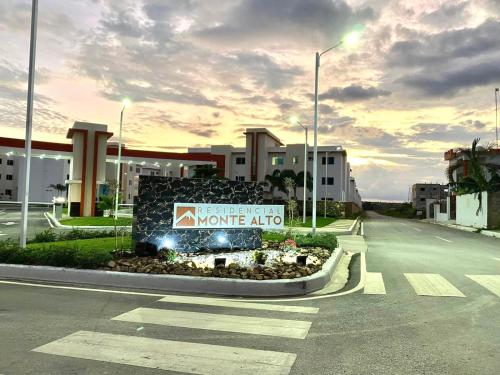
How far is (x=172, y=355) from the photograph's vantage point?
5.18 m

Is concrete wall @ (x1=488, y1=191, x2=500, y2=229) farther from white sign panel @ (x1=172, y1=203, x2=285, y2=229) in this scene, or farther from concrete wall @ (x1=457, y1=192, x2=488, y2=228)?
white sign panel @ (x1=172, y1=203, x2=285, y2=229)

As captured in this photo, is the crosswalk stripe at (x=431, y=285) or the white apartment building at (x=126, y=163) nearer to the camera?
the crosswalk stripe at (x=431, y=285)

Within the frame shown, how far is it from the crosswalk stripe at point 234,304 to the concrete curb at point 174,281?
58cm

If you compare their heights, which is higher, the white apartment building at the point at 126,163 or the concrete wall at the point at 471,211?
the white apartment building at the point at 126,163

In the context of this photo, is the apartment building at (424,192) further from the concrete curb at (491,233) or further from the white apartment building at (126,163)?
the concrete curb at (491,233)

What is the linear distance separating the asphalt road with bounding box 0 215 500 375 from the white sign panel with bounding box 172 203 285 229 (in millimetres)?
4797

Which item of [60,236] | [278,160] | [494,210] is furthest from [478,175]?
[278,160]

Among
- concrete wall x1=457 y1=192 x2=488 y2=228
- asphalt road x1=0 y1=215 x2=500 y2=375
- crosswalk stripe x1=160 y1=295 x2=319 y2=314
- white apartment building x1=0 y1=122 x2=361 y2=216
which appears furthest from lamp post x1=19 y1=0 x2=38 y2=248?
concrete wall x1=457 y1=192 x2=488 y2=228

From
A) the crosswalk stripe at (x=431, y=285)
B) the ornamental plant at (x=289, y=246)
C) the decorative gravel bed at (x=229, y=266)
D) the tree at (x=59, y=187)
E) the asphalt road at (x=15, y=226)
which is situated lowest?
the asphalt road at (x=15, y=226)

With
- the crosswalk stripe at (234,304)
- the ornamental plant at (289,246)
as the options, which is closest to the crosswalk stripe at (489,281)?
the crosswalk stripe at (234,304)

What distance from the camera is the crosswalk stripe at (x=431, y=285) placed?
9039 mm

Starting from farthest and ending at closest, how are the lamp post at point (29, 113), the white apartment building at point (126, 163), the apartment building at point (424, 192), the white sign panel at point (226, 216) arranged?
the apartment building at point (424, 192)
the white apartment building at point (126, 163)
the white sign panel at point (226, 216)
the lamp post at point (29, 113)

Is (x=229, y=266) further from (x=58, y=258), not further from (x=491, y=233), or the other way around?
(x=491, y=233)

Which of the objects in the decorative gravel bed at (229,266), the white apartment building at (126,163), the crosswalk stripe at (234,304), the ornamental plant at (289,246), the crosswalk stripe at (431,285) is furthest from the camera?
the white apartment building at (126,163)
